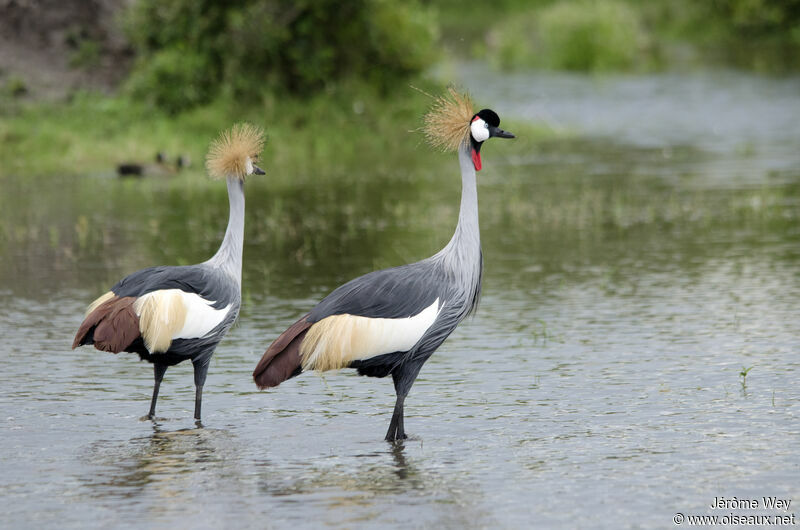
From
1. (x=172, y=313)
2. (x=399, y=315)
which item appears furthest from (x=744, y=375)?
(x=172, y=313)

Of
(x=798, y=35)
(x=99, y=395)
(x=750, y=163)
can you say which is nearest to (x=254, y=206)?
(x=750, y=163)

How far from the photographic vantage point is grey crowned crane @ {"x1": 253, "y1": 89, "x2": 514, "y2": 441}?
849 centimetres

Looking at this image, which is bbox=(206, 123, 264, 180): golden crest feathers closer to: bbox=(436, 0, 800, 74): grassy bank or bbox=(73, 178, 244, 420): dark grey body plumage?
bbox=(73, 178, 244, 420): dark grey body plumage

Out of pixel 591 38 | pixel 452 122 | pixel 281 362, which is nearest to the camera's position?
pixel 281 362

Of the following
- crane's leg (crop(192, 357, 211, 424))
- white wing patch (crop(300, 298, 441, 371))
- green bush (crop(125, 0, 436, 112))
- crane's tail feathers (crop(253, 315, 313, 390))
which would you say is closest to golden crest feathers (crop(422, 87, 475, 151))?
white wing patch (crop(300, 298, 441, 371))

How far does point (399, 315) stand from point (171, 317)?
1477 millimetres

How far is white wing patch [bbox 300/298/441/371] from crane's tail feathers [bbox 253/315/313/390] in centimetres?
6

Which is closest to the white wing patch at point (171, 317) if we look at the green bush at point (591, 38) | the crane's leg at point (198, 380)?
the crane's leg at point (198, 380)

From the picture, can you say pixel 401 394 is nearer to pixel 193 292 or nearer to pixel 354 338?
pixel 354 338

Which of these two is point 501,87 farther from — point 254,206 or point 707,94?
point 254,206

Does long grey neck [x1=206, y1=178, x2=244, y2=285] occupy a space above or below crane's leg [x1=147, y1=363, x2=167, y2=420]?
above

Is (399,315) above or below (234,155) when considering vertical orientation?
below

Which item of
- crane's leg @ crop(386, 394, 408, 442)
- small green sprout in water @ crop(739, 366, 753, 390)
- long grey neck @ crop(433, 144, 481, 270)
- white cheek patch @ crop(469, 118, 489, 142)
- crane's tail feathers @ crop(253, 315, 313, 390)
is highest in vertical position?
white cheek patch @ crop(469, 118, 489, 142)

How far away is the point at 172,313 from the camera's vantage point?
9055 mm
